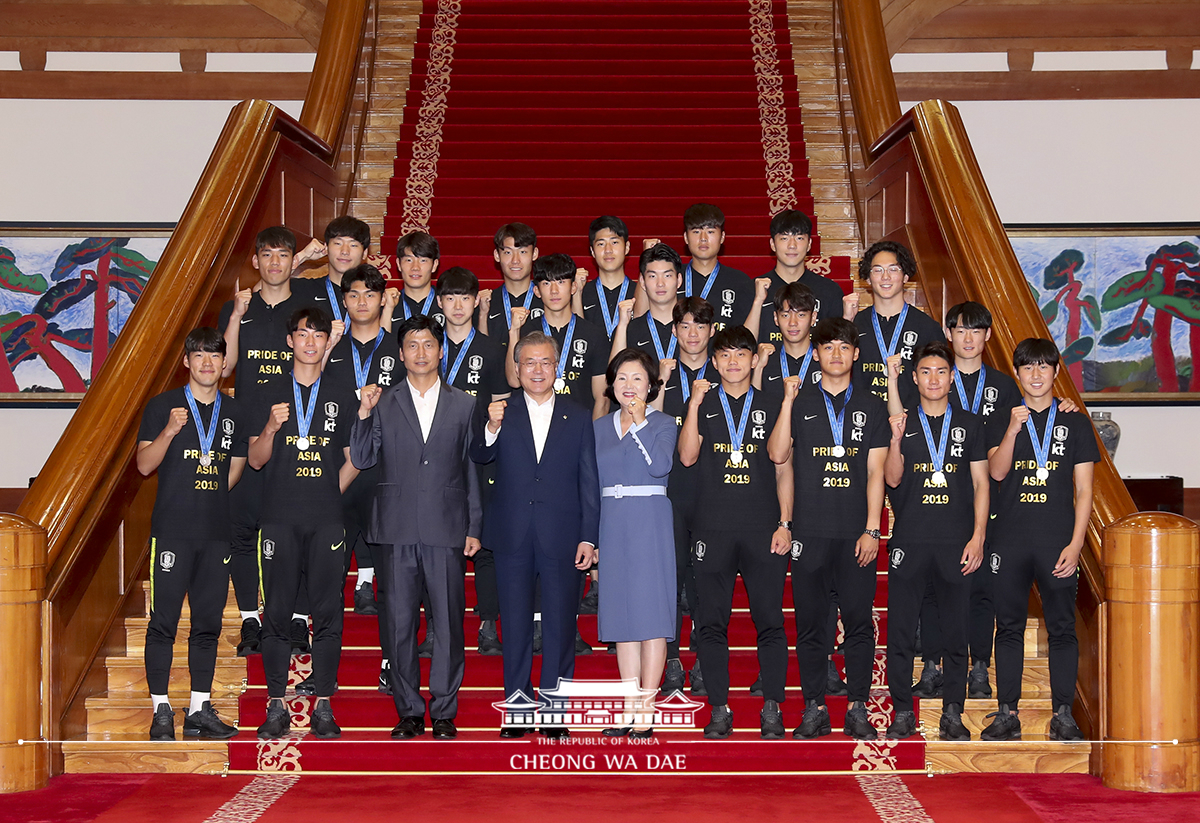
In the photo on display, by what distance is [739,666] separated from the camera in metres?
4.59

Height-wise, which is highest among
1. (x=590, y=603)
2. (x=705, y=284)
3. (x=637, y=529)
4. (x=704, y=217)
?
(x=704, y=217)

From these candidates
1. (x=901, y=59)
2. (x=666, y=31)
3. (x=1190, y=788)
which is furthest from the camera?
(x=901, y=59)

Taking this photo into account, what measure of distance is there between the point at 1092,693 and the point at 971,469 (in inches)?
33.0

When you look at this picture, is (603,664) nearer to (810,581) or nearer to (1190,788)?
(810,581)

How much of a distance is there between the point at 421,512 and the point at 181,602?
2.82ft

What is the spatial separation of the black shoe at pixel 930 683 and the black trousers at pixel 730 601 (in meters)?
0.50

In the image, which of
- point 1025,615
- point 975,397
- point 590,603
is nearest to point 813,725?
point 1025,615

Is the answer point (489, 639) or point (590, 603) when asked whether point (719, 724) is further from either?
point (489, 639)

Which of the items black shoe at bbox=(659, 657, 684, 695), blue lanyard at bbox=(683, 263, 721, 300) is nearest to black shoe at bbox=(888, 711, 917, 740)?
black shoe at bbox=(659, 657, 684, 695)

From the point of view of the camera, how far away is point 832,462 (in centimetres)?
427

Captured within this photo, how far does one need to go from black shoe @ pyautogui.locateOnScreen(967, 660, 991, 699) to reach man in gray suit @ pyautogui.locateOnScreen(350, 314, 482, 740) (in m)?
1.76

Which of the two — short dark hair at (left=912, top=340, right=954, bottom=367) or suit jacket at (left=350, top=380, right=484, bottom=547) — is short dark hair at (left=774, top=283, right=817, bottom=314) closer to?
short dark hair at (left=912, top=340, right=954, bottom=367)

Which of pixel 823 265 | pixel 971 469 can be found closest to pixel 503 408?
pixel 971 469

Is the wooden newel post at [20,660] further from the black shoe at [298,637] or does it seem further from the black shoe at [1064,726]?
the black shoe at [1064,726]
